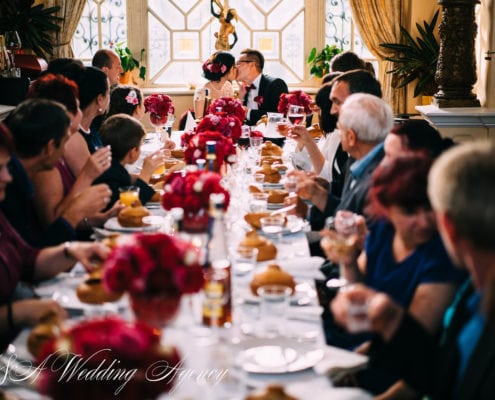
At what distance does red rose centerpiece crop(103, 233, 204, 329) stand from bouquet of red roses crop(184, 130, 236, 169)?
187cm

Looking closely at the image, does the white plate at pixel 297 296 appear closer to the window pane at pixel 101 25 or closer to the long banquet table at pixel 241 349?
the long banquet table at pixel 241 349

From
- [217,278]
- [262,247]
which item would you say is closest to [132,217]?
[262,247]

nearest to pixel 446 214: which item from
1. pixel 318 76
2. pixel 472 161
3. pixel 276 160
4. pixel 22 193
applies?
pixel 472 161

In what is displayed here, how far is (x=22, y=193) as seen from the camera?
8.95 feet

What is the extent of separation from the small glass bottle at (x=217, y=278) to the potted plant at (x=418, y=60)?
5680 millimetres

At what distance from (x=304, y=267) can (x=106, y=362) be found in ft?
4.04

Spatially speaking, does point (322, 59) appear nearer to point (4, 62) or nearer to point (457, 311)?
point (4, 62)

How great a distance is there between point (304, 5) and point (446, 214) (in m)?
7.27

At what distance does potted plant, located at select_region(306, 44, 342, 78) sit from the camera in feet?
26.4

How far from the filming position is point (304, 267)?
8.18ft

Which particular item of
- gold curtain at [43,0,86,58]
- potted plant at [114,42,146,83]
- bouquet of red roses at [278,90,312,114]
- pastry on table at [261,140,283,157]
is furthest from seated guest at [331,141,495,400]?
gold curtain at [43,0,86,58]

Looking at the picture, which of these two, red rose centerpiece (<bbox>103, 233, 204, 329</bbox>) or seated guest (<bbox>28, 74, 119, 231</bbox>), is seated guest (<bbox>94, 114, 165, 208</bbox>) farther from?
red rose centerpiece (<bbox>103, 233, 204, 329</bbox>)

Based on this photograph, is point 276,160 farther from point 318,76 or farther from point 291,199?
point 318,76

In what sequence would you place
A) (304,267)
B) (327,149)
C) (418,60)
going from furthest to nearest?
(418,60), (327,149), (304,267)
